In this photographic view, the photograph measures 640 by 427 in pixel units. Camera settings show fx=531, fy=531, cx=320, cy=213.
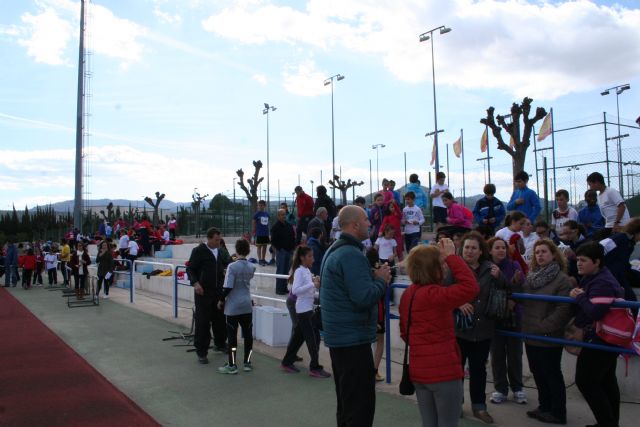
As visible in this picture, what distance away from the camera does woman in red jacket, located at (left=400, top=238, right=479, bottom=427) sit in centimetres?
351

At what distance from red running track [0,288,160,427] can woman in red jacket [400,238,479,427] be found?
3.08 metres

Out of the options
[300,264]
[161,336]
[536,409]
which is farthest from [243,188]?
[536,409]

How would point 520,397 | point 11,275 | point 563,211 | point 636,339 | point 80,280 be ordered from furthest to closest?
point 11,275, point 80,280, point 563,211, point 520,397, point 636,339

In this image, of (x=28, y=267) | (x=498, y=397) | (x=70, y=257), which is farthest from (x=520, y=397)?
(x=28, y=267)

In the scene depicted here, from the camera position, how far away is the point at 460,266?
3672 millimetres

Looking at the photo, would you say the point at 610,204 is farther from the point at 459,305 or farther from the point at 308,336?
the point at 459,305

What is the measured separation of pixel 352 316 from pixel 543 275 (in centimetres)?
242

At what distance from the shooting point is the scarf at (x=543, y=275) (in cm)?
510

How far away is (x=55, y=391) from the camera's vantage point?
6.52 meters

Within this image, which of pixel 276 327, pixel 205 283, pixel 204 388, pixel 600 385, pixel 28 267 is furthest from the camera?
pixel 28 267

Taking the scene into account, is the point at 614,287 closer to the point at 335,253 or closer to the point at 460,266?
the point at 460,266

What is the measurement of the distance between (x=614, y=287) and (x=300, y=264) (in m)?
3.58

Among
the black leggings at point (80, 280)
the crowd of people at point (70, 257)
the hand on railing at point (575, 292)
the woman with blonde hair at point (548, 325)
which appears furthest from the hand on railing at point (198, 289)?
the black leggings at point (80, 280)

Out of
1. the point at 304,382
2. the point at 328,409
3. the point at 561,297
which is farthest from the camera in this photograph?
the point at 304,382
